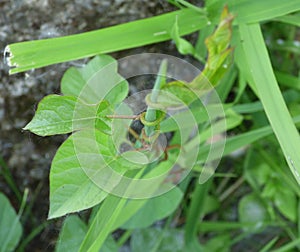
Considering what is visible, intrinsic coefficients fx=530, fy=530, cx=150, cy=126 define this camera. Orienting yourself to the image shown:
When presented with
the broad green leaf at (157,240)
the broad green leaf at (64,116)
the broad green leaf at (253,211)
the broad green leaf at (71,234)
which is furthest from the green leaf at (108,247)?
the broad green leaf at (253,211)

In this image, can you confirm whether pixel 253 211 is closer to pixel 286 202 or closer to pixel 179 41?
pixel 286 202

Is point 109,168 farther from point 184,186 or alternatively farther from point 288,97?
point 288,97

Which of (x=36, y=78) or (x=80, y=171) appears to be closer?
(x=80, y=171)

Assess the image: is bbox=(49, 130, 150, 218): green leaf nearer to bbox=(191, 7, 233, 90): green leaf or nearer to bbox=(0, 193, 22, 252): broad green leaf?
bbox=(191, 7, 233, 90): green leaf

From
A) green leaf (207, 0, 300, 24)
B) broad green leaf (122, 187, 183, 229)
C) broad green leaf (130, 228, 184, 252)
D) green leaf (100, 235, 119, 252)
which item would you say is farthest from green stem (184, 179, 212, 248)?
green leaf (207, 0, 300, 24)

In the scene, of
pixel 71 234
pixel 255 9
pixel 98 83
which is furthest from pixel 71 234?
pixel 255 9

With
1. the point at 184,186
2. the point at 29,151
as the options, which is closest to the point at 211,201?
the point at 184,186
